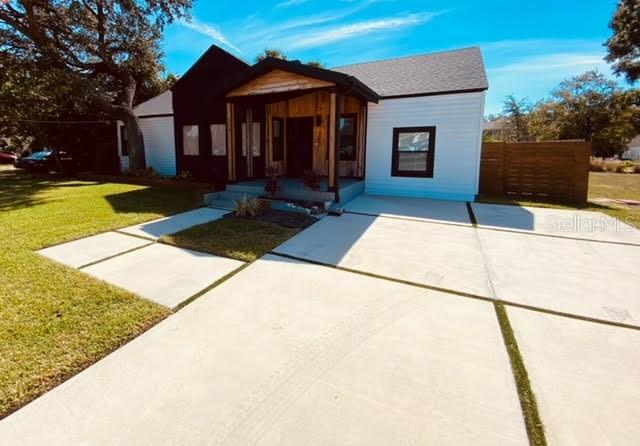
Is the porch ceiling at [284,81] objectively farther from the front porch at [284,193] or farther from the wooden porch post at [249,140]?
the front porch at [284,193]

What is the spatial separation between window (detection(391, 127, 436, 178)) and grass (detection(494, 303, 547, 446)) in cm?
725

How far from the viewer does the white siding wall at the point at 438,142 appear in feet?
29.0

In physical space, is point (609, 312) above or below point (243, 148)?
below

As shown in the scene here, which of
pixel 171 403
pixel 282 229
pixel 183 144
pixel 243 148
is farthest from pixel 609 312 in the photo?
pixel 183 144

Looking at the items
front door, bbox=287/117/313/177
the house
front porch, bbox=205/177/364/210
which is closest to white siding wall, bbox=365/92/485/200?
the house

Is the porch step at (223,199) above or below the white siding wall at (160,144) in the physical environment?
below

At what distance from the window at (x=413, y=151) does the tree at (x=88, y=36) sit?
402 inches

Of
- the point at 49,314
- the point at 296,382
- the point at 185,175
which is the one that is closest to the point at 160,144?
the point at 185,175

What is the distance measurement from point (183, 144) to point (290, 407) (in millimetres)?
12721

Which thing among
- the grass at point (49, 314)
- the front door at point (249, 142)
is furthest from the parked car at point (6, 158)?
the grass at point (49, 314)

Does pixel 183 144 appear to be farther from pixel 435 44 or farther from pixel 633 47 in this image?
pixel 633 47

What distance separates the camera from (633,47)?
18000 mm

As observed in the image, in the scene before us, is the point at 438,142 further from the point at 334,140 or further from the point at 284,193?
the point at 284,193

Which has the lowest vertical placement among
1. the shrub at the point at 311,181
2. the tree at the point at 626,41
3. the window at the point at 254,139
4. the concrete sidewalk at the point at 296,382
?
the concrete sidewalk at the point at 296,382
